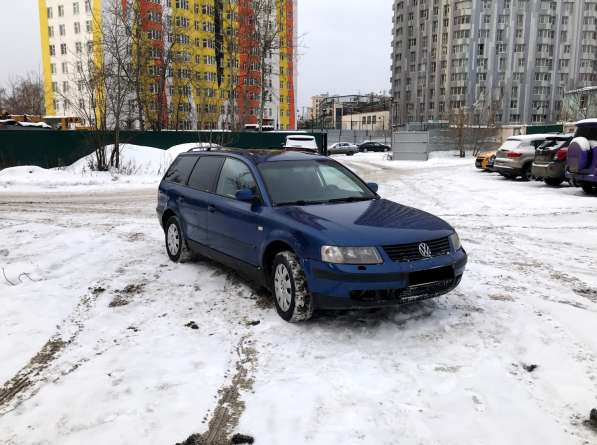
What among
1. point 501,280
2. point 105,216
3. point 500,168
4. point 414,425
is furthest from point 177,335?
point 500,168

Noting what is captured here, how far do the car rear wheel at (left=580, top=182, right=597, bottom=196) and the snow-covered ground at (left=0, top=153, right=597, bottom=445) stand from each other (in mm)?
7551

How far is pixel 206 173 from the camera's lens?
21.0ft

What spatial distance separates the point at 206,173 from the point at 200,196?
337mm

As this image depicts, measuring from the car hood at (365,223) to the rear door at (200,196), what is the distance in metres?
1.47

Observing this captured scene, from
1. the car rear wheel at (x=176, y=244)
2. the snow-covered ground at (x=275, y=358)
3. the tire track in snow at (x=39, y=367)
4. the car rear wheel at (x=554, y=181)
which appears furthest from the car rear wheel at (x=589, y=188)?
the tire track in snow at (x=39, y=367)

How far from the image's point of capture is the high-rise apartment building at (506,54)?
9381 cm

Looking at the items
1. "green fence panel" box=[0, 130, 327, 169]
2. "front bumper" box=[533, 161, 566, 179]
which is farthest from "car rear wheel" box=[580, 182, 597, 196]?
"green fence panel" box=[0, 130, 327, 169]

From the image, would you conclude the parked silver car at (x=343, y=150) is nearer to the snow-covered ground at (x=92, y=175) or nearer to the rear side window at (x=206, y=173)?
the snow-covered ground at (x=92, y=175)

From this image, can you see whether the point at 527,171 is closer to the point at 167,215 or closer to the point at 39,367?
the point at 167,215

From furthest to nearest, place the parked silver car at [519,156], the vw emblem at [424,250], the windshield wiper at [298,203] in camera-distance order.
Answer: the parked silver car at [519,156], the windshield wiper at [298,203], the vw emblem at [424,250]

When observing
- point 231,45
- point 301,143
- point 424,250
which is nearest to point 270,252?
point 424,250

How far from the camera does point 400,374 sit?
377 cm

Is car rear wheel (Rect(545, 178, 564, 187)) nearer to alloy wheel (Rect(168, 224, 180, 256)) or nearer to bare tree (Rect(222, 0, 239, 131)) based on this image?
alloy wheel (Rect(168, 224, 180, 256))

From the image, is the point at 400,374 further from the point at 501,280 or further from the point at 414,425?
the point at 501,280
